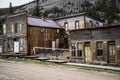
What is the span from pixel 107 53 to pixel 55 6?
3138 inches

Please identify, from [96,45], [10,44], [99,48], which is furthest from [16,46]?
[99,48]

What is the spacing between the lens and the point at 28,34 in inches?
1564

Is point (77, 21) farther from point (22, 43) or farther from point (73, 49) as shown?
point (73, 49)

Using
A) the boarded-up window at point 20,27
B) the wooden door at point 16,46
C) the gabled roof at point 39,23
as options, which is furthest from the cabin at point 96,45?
the wooden door at point 16,46

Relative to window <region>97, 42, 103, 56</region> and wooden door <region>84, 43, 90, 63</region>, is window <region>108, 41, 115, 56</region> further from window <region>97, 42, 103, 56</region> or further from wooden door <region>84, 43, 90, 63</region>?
wooden door <region>84, 43, 90, 63</region>

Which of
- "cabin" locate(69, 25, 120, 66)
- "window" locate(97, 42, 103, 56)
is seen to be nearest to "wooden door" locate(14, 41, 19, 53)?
"cabin" locate(69, 25, 120, 66)

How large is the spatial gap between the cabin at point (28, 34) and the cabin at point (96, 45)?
1100 centimetres

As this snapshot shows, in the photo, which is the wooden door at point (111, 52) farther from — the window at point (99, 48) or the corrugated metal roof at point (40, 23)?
the corrugated metal roof at point (40, 23)

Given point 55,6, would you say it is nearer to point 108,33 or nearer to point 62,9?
point 62,9

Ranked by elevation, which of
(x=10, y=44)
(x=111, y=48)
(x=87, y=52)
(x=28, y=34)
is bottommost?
(x=87, y=52)

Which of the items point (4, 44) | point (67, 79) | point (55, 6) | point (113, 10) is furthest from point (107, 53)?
point (55, 6)

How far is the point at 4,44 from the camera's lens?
150ft

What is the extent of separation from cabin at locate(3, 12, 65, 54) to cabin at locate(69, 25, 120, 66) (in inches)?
433

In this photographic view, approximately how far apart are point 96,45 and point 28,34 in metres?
15.5
